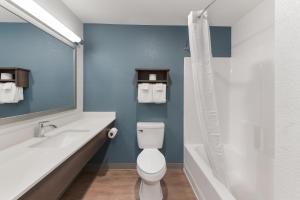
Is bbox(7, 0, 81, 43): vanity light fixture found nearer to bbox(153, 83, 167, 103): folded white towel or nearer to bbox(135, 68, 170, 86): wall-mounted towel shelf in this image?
bbox(135, 68, 170, 86): wall-mounted towel shelf

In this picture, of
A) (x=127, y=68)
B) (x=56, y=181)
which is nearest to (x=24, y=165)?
(x=56, y=181)

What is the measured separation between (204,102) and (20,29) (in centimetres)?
177

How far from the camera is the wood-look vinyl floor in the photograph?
247 centimetres

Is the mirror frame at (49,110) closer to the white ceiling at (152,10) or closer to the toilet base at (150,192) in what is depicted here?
the white ceiling at (152,10)

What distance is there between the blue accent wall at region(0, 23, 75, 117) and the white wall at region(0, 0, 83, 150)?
10cm

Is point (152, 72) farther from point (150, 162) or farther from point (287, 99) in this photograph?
point (287, 99)

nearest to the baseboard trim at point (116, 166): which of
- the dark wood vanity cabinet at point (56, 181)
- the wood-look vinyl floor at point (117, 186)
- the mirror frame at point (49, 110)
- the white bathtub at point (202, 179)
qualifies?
the wood-look vinyl floor at point (117, 186)

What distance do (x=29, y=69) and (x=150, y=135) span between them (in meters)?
1.76

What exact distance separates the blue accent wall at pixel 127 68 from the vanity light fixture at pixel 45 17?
0.51 metres

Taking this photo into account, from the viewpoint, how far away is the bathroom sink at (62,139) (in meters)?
1.88

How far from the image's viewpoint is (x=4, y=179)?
102cm

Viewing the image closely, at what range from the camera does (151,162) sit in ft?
7.61

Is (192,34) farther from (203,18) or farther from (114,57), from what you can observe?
(114,57)

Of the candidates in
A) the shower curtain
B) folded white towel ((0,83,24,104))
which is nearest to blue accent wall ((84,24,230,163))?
the shower curtain
